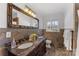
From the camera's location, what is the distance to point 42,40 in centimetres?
129

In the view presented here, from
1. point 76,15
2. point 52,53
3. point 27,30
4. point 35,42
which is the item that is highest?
point 76,15

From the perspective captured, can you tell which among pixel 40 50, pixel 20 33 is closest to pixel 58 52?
pixel 40 50

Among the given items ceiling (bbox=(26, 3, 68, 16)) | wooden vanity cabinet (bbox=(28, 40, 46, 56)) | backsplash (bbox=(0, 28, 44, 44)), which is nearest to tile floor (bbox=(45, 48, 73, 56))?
wooden vanity cabinet (bbox=(28, 40, 46, 56))

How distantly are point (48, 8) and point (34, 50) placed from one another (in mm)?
450

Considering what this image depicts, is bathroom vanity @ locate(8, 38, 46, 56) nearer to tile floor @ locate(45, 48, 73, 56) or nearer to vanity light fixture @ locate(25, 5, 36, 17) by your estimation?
tile floor @ locate(45, 48, 73, 56)

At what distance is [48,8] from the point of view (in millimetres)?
1301

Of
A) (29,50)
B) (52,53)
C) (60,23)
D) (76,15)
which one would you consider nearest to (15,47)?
(29,50)

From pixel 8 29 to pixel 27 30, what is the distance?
0.19m

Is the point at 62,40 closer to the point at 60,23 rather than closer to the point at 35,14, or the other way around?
the point at 60,23

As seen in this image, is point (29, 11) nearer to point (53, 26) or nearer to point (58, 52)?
point (53, 26)

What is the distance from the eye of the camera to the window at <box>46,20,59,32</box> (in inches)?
50.6

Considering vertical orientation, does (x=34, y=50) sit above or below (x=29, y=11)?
below

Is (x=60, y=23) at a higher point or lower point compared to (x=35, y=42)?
higher

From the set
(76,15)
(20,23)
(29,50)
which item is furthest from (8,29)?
(76,15)
